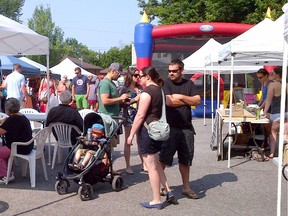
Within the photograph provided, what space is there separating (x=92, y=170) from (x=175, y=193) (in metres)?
1.13

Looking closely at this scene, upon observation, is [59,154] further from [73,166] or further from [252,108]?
[252,108]

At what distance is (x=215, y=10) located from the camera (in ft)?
86.6

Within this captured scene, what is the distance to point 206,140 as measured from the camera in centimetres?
1022

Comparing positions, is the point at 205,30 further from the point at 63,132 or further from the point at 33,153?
the point at 33,153

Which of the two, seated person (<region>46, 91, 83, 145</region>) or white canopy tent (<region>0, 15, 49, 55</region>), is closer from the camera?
white canopy tent (<region>0, 15, 49, 55</region>)

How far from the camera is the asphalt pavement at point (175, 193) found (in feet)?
15.8

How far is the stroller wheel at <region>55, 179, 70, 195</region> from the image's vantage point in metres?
5.38

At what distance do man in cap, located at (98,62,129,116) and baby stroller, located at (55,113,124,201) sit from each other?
0.36 meters

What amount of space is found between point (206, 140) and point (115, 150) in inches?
102

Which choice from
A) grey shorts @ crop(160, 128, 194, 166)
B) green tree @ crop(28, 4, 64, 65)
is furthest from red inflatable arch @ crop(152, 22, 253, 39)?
green tree @ crop(28, 4, 64, 65)

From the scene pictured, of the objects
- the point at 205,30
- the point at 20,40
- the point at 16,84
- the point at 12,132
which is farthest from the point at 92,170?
the point at 205,30

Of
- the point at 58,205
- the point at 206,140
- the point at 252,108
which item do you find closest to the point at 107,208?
the point at 58,205

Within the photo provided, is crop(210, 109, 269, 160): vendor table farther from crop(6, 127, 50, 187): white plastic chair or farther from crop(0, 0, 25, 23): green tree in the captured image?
crop(0, 0, 25, 23): green tree

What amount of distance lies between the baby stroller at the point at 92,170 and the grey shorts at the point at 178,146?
85 centimetres
